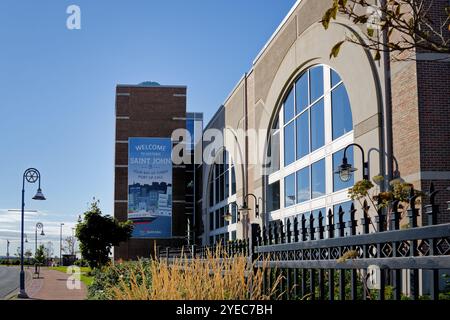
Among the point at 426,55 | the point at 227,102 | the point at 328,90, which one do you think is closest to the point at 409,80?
the point at 426,55

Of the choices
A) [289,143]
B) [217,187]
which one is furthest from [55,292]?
[289,143]

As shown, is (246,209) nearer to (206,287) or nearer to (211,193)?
(211,193)

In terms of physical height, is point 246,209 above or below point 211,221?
above

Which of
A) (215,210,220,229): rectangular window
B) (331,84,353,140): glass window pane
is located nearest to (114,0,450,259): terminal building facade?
(331,84,353,140): glass window pane

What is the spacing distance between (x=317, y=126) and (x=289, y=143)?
383cm

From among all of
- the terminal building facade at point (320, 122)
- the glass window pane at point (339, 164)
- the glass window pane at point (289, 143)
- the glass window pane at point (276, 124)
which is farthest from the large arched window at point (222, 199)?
the glass window pane at point (339, 164)

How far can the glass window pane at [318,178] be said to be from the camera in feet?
76.0

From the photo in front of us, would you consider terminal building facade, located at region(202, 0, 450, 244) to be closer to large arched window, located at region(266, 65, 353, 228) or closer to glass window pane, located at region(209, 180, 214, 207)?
large arched window, located at region(266, 65, 353, 228)

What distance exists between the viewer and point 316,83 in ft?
78.5

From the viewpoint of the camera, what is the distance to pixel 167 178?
55438mm

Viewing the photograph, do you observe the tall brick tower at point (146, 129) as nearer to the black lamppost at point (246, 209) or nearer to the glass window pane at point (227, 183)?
the glass window pane at point (227, 183)

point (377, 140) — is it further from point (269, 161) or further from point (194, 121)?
point (194, 121)

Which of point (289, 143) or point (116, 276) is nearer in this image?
point (116, 276)

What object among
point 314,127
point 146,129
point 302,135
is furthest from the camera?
point 146,129
